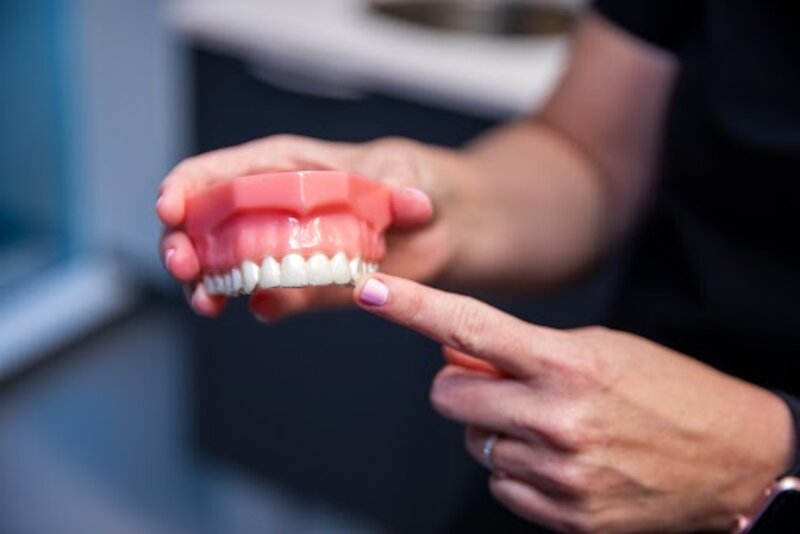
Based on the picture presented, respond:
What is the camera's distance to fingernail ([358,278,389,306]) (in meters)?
0.41

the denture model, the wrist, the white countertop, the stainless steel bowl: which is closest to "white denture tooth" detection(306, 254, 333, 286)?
the denture model

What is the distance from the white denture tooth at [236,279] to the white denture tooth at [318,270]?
0.10 ft

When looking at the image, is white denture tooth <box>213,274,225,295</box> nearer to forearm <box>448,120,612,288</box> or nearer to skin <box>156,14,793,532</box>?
skin <box>156,14,793,532</box>

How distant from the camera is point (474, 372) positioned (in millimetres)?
491

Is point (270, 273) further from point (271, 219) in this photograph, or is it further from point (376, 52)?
point (376, 52)

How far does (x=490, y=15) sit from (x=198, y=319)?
0.56m

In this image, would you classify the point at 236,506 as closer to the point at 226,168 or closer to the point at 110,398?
the point at 110,398

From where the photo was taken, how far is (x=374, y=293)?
0.41 metres

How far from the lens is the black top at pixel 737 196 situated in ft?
→ 1.75

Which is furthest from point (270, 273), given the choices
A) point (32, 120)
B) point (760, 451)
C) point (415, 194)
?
point (32, 120)

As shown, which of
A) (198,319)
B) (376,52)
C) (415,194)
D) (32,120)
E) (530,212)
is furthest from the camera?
(32,120)

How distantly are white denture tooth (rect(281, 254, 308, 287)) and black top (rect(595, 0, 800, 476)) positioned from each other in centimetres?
25

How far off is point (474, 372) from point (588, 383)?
0.06m

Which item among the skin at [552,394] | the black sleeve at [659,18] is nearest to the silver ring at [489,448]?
the skin at [552,394]
